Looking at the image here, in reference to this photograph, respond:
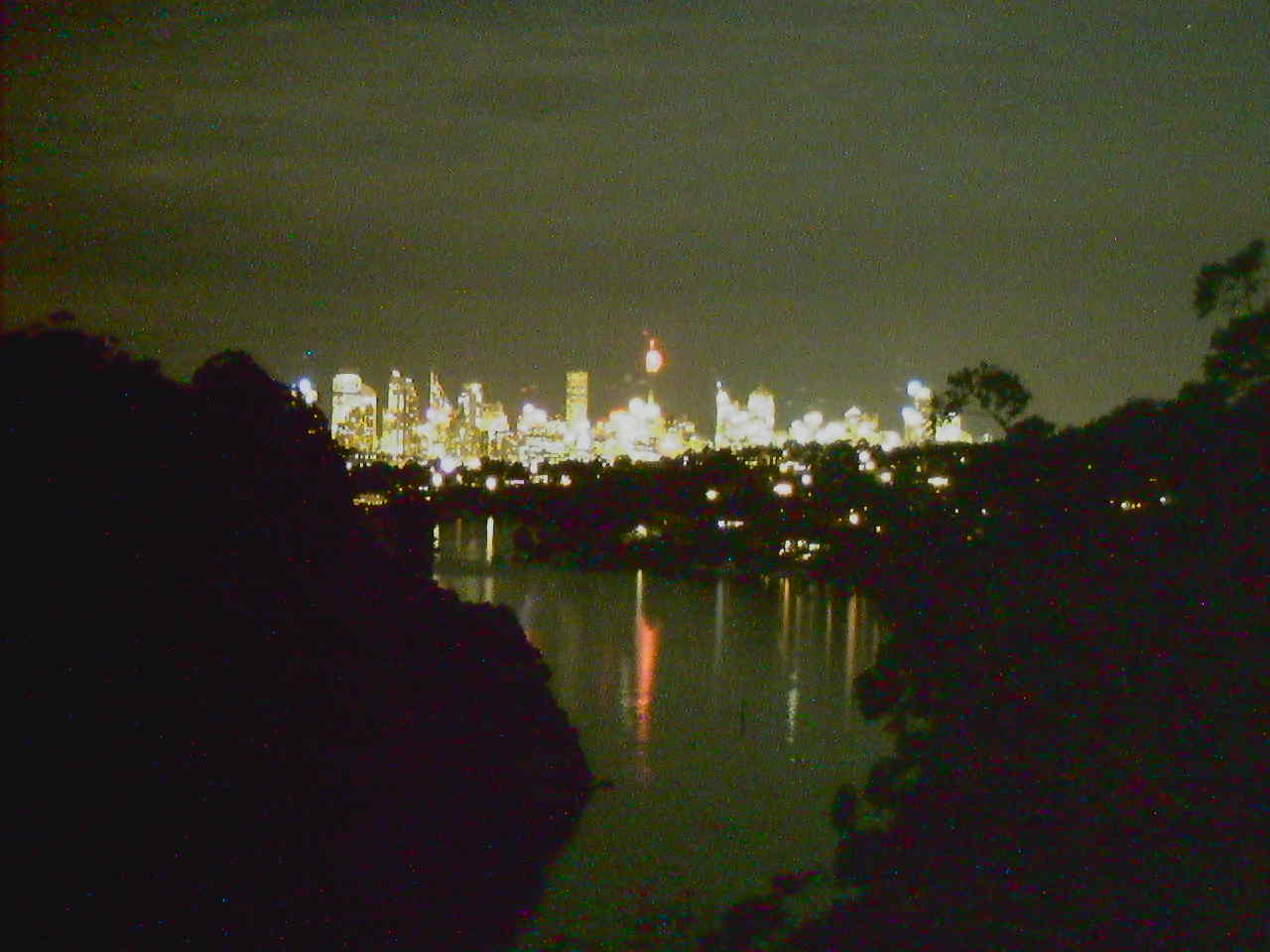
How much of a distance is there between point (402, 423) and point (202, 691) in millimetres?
38946

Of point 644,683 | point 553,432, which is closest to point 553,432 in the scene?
point 553,432

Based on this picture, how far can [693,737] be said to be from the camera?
1177cm

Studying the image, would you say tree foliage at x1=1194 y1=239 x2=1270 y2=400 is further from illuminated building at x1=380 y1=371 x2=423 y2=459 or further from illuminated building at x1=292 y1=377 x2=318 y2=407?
illuminated building at x1=380 y1=371 x2=423 y2=459

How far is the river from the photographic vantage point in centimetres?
830

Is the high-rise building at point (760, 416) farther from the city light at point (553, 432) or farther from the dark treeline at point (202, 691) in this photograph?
the dark treeline at point (202, 691)

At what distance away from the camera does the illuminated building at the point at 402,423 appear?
135 ft

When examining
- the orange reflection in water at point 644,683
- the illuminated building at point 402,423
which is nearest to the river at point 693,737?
the orange reflection in water at point 644,683

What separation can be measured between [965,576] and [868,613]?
48.5ft

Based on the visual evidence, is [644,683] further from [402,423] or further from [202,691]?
[402,423]

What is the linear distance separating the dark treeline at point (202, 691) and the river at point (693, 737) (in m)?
0.93

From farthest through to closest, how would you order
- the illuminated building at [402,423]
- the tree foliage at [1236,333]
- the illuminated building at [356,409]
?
the illuminated building at [402,423] < the illuminated building at [356,409] < the tree foliage at [1236,333]

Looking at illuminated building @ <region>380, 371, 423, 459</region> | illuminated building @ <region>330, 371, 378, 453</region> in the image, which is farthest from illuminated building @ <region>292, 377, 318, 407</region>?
illuminated building @ <region>380, 371, 423, 459</region>

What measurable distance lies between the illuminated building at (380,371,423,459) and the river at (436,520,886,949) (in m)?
19.9

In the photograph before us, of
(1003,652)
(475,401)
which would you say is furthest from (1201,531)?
(475,401)
